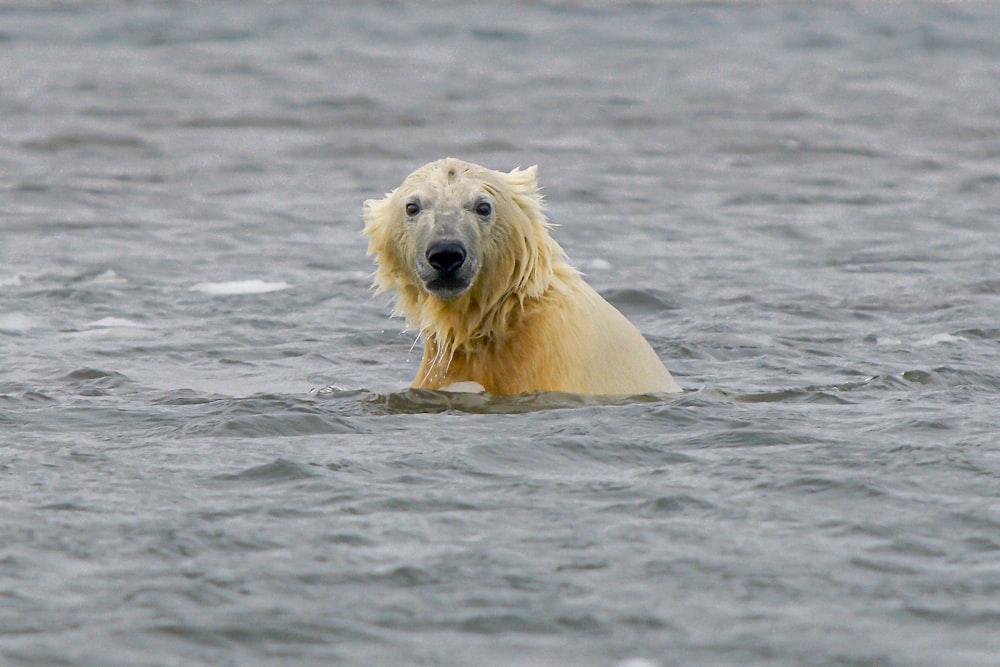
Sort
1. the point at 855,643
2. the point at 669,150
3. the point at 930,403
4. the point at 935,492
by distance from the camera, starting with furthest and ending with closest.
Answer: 1. the point at 669,150
2. the point at 930,403
3. the point at 935,492
4. the point at 855,643

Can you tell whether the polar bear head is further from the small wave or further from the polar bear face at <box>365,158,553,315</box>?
the small wave

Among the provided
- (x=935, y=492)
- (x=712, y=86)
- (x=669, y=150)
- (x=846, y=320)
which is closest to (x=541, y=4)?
(x=712, y=86)

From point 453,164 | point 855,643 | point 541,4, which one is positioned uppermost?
point 541,4

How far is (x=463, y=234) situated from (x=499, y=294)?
357mm

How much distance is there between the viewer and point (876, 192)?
580 inches

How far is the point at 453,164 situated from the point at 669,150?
1005 centimetres

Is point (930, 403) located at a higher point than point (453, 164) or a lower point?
lower

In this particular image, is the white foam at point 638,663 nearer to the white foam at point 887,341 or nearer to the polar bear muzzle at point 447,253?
the polar bear muzzle at point 447,253

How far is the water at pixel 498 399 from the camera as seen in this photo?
4410mm

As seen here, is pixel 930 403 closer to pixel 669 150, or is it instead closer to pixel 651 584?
pixel 651 584

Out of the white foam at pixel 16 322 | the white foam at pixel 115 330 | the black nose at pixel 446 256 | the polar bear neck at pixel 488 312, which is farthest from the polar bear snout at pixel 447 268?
the white foam at pixel 16 322

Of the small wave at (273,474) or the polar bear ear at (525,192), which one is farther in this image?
the polar bear ear at (525,192)

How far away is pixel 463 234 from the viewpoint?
6.73 m

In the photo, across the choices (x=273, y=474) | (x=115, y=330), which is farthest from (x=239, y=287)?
(x=273, y=474)
